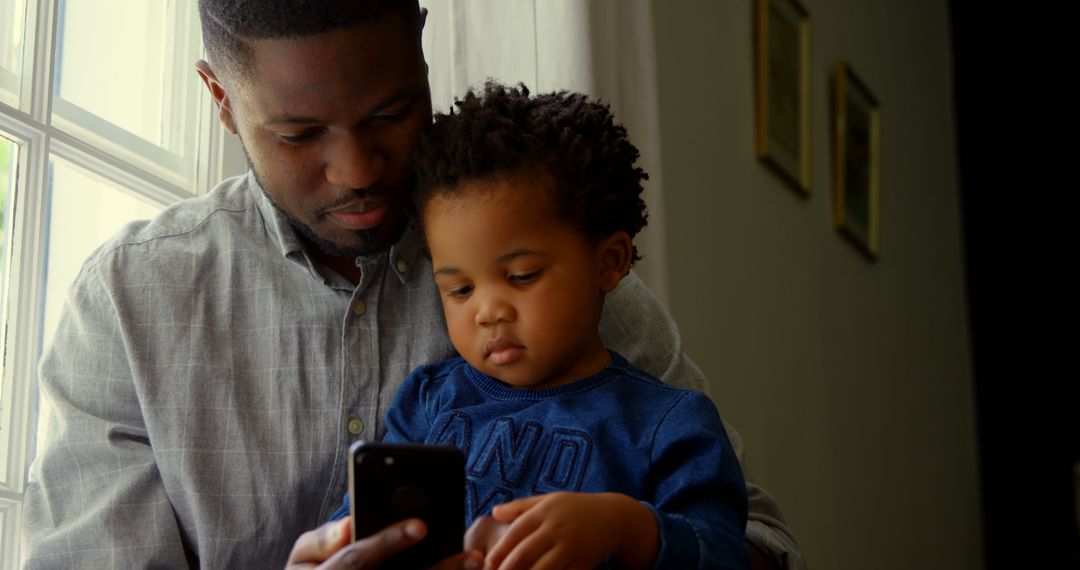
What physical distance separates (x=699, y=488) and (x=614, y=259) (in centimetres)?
30

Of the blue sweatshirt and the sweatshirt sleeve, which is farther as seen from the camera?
the sweatshirt sleeve

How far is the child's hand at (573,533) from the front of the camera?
1.06m

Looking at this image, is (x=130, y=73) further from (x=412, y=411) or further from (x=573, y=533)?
(x=573, y=533)

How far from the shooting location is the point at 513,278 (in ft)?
4.38

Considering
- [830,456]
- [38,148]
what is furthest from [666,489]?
[830,456]

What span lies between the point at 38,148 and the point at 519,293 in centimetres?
79

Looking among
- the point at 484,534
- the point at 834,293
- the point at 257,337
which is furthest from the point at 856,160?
the point at 484,534

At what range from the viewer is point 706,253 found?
2994 mm

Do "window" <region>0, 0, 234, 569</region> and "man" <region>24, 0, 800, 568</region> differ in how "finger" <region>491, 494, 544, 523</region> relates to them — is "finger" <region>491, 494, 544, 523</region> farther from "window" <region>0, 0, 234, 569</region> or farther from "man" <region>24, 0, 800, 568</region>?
"window" <region>0, 0, 234, 569</region>

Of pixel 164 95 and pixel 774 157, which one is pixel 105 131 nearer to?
pixel 164 95

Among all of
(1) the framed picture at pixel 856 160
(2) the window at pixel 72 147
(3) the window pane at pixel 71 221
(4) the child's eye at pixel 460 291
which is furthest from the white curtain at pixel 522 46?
(1) the framed picture at pixel 856 160

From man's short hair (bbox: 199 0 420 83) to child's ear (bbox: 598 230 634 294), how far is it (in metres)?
0.35

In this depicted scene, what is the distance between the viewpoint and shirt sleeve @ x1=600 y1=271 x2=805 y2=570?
1603 millimetres

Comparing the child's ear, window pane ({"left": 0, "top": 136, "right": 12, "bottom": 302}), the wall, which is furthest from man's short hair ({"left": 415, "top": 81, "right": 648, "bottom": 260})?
the wall
